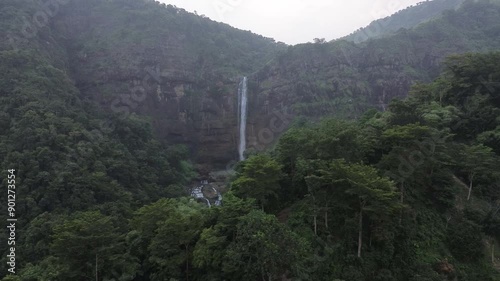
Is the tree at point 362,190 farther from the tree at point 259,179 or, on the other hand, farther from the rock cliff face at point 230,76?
the rock cliff face at point 230,76

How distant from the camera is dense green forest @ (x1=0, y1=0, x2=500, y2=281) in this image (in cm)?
1474

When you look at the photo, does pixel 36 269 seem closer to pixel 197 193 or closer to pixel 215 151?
pixel 197 193

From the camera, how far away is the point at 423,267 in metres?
14.7

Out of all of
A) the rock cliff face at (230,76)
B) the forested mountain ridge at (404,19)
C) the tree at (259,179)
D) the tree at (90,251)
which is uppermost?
the forested mountain ridge at (404,19)

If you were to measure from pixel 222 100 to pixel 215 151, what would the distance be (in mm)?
9053

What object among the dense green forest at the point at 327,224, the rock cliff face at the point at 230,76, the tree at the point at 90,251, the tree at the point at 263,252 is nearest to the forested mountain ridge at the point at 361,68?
the rock cliff face at the point at 230,76

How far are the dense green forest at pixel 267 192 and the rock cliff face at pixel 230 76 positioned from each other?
426 cm

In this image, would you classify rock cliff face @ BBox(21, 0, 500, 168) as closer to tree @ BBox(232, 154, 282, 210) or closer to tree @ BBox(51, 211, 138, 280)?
tree @ BBox(232, 154, 282, 210)

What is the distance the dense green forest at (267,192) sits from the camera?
14.7 m

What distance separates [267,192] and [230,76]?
4510 centimetres

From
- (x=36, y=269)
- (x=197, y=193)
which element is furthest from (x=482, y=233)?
(x=197, y=193)

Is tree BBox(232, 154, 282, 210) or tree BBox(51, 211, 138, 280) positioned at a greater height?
tree BBox(232, 154, 282, 210)

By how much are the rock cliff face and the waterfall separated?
809 mm

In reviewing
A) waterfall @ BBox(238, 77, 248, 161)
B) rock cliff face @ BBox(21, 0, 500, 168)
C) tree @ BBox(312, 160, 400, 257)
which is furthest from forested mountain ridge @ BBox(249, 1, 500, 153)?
tree @ BBox(312, 160, 400, 257)
